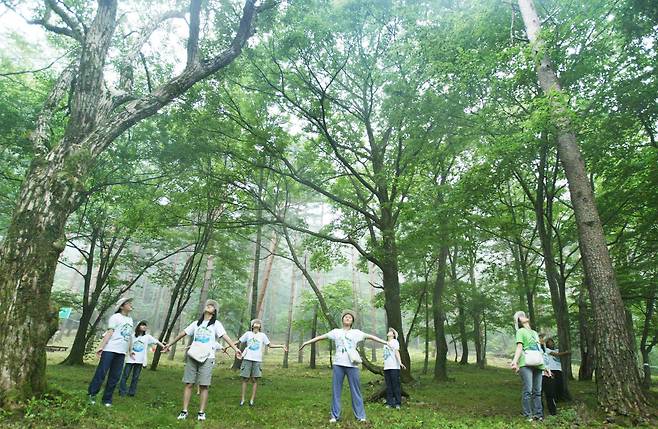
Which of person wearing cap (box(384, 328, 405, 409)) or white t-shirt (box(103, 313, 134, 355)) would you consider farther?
person wearing cap (box(384, 328, 405, 409))

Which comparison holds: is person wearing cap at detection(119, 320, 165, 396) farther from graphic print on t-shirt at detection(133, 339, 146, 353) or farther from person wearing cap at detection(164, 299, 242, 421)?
person wearing cap at detection(164, 299, 242, 421)

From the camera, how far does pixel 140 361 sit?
29.9 ft

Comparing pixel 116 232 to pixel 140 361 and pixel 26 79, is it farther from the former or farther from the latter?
pixel 140 361

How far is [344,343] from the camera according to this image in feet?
21.2

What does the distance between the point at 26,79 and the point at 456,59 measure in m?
15.0

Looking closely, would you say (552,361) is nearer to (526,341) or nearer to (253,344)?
(526,341)

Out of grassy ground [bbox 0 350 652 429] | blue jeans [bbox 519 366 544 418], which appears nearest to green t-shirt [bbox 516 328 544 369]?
blue jeans [bbox 519 366 544 418]

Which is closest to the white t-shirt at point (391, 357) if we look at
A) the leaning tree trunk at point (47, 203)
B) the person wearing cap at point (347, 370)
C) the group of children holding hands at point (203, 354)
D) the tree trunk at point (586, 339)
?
the group of children holding hands at point (203, 354)

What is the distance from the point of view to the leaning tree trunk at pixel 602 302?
636 cm

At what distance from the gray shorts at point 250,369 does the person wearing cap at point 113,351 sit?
2.62 metres

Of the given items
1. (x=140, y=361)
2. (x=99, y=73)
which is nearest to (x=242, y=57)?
(x=99, y=73)

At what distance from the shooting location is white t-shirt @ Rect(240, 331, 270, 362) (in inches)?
342

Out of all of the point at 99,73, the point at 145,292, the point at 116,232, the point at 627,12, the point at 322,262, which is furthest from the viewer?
the point at 145,292

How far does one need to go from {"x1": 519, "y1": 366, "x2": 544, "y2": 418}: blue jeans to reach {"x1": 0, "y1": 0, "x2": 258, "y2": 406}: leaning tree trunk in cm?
813
